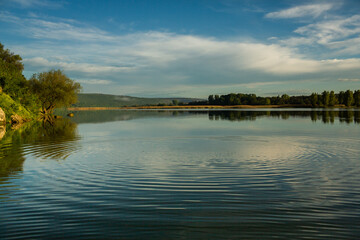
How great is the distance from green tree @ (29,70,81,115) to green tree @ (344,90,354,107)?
170893 millimetres

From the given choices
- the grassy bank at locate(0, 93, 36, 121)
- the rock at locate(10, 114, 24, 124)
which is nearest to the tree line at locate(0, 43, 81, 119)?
the grassy bank at locate(0, 93, 36, 121)

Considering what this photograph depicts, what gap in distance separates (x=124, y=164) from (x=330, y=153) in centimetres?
1265

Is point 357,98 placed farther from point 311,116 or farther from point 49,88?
point 49,88

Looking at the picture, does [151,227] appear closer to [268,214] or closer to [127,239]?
[127,239]

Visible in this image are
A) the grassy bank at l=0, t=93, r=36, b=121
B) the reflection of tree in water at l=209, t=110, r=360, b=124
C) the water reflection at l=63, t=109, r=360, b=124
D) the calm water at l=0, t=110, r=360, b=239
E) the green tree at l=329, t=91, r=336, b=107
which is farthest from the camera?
the green tree at l=329, t=91, r=336, b=107

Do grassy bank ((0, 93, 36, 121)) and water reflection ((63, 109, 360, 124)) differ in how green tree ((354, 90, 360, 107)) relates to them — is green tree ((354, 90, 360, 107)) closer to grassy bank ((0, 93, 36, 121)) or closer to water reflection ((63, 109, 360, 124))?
water reflection ((63, 109, 360, 124))

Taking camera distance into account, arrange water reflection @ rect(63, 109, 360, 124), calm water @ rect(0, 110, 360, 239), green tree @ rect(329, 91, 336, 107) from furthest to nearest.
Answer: green tree @ rect(329, 91, 336, 107), water reflection @ rect(63, 109, 360, 124), calm water @ rect(0, 110, 360, 239)

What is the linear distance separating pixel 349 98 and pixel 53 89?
178582 mm

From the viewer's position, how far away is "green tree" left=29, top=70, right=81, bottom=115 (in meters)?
83.1

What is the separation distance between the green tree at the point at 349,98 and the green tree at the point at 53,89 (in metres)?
171

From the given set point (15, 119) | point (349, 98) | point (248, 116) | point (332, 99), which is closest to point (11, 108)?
point (15, 119)

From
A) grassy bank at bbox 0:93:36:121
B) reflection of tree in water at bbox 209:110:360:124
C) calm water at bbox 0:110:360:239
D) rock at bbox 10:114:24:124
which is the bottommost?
calm water at bbox 0:110:360:239

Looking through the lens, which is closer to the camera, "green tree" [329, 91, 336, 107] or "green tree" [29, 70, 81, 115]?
"green tree" [29, 70, 81, 115]

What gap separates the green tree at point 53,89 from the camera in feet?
273
